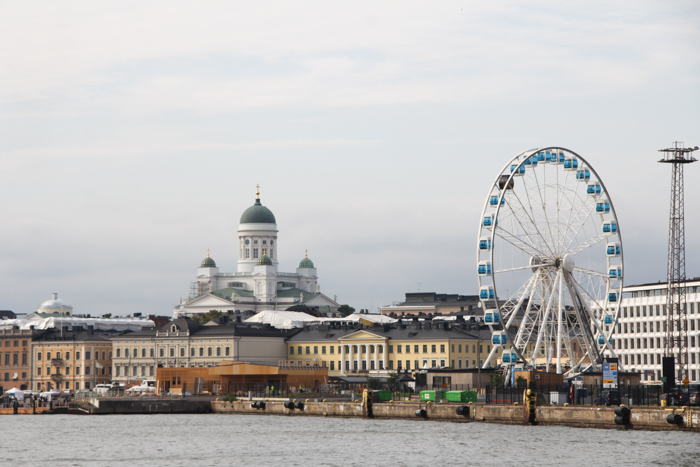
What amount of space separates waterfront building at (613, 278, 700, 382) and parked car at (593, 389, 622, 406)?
5799 centimetres

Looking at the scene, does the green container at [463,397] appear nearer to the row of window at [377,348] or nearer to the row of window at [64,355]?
the row of window at [377,348]

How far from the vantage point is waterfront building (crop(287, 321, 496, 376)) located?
564ft

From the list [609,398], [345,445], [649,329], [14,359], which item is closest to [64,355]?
[14,359]

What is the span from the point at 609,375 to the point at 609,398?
12.5 ft

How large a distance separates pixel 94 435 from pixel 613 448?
120 ft

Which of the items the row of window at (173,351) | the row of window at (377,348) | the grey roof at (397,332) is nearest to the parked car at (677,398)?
the row of window at (377,348)

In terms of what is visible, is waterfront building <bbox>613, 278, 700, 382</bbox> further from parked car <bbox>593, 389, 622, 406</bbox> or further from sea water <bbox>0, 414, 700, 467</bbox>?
parked car <bbox>593, 389, 622, 406</bbox>

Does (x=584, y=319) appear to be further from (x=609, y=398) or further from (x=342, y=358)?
(x=342, y=358)

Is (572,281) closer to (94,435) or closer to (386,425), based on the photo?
(386,425)

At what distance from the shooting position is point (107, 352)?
194 metres

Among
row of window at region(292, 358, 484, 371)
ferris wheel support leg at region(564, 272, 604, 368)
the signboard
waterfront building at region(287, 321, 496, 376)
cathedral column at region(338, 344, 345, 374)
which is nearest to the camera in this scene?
the signboard

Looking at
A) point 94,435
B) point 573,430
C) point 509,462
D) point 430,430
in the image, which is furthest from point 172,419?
point 509,462

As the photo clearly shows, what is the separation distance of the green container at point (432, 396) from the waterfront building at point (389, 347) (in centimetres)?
6864

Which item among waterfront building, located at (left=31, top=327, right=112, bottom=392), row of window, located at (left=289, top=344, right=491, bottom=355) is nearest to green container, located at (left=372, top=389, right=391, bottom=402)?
Result: row of window, located at (left=289, top=344, right=491, bottom=355)
